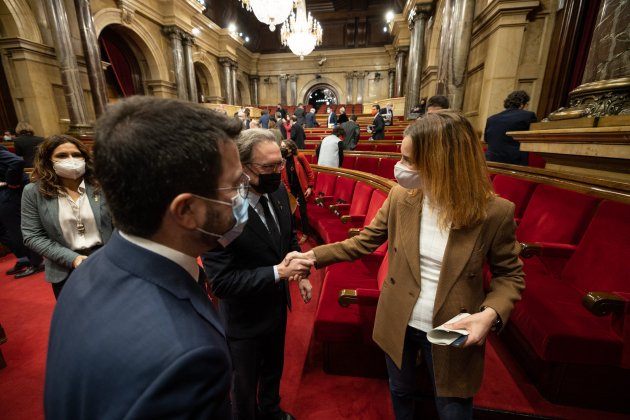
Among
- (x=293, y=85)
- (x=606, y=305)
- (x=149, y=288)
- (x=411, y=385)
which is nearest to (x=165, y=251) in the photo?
(x=149, y=288)

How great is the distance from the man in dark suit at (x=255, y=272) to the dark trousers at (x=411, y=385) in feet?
1.70

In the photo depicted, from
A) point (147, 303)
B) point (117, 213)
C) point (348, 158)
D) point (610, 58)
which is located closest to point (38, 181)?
point (117, 213)

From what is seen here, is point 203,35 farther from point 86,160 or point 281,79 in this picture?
point 86,160

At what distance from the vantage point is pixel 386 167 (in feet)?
15.5

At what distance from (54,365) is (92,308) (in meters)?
0.14

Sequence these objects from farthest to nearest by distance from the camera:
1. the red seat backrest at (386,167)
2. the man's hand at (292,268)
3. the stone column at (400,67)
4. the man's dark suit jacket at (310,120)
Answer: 1. the stone column at (400,67)
2. the man's dark suit jacket at (310,120)
3. the red seat backrest at (386,167)
4. the man's hand at (292,268)

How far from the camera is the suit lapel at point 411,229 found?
1072 millimetres

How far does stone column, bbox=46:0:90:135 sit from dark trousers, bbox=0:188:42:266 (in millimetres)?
4896

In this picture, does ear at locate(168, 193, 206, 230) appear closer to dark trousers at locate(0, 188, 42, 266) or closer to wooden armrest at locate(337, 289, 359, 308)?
wooden armrest at locate(337, 289, 359, 308)

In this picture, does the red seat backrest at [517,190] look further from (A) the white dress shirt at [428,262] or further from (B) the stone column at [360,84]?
(B) the stone column at [360,84]

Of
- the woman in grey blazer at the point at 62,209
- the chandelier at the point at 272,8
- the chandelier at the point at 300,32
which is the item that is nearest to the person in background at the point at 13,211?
the woman in grey blazer at the point at 62,209

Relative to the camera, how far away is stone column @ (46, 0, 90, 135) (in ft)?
21.6

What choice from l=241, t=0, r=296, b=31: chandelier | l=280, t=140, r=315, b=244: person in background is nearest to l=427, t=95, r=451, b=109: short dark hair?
l=280, t=140, r=315, b=244: person in background

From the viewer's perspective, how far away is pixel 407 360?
3.91ft
